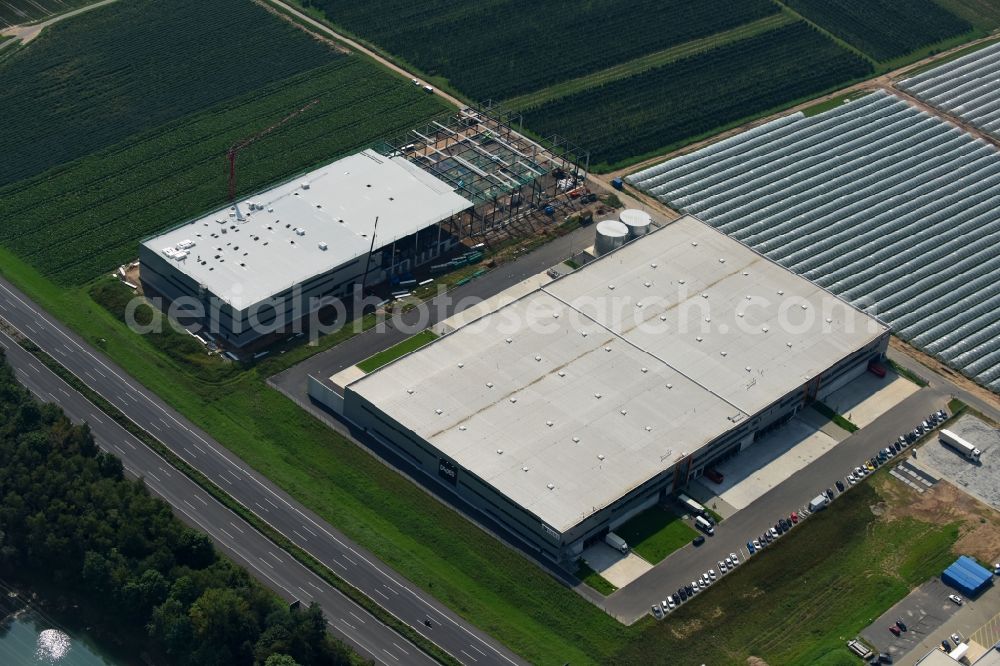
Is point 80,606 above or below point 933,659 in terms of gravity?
below

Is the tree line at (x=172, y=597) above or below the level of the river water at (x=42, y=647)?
above

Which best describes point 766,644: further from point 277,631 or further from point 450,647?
point 277,631

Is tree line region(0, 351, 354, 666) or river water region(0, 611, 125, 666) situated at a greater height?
tree line region(0, 351, 354, 666)

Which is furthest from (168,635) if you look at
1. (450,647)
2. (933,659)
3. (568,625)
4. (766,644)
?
(933,659)

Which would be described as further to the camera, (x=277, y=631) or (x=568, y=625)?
(x=568, y=625)

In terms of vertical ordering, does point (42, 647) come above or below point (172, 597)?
below

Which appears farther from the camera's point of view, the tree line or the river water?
the river water

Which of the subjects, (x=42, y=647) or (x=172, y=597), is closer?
(x=172, y=597)

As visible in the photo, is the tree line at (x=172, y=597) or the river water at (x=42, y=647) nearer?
the tree line at (x=172, y=597)
